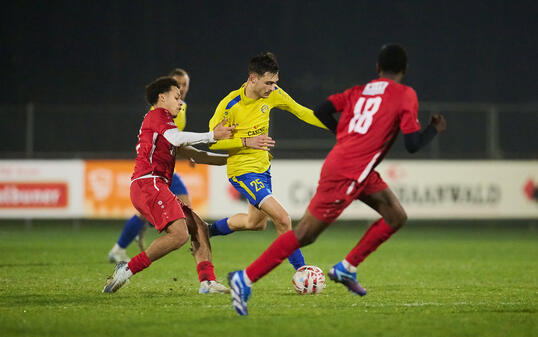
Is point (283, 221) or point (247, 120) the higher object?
point (247, 120)

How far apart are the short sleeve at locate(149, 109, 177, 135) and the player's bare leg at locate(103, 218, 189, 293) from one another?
87 cm

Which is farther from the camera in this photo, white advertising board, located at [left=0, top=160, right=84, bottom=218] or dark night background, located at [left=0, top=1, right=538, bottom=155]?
dark night background, located at [left=0, top=1, right=538, bottom=155]

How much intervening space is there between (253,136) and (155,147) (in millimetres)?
1140

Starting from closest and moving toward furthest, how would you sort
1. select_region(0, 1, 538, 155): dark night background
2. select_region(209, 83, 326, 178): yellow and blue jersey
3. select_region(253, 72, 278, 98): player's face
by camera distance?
select_region(253, 72, 278, 98): player's face < select_region(209, 83, 326, 178): yellow and blue jersey < select_region(0, 1, 538, 155): dark night background

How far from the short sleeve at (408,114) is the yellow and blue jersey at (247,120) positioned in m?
2.12

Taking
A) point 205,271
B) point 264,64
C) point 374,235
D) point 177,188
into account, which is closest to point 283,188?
point 177,188

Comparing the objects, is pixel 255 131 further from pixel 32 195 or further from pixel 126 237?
pixel 32 195

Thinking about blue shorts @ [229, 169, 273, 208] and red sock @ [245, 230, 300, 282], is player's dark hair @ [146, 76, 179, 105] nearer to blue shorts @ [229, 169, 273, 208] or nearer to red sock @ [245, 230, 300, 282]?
blue shorts @ [229, 169, 273, 208]

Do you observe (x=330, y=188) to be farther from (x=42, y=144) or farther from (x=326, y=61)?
(x=326, y=61)

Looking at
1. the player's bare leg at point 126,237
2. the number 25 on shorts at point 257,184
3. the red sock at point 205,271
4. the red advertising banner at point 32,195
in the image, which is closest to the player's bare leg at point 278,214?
the number 25 on shorts at point 257,184

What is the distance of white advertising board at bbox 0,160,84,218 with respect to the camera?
17688 millimetres

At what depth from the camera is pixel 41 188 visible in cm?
1778

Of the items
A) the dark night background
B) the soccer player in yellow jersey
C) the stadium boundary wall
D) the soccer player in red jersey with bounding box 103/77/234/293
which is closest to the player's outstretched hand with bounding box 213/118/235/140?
the soccer player in red jersey with bounding box 103/77/234/293

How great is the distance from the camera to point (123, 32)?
29.6 m
